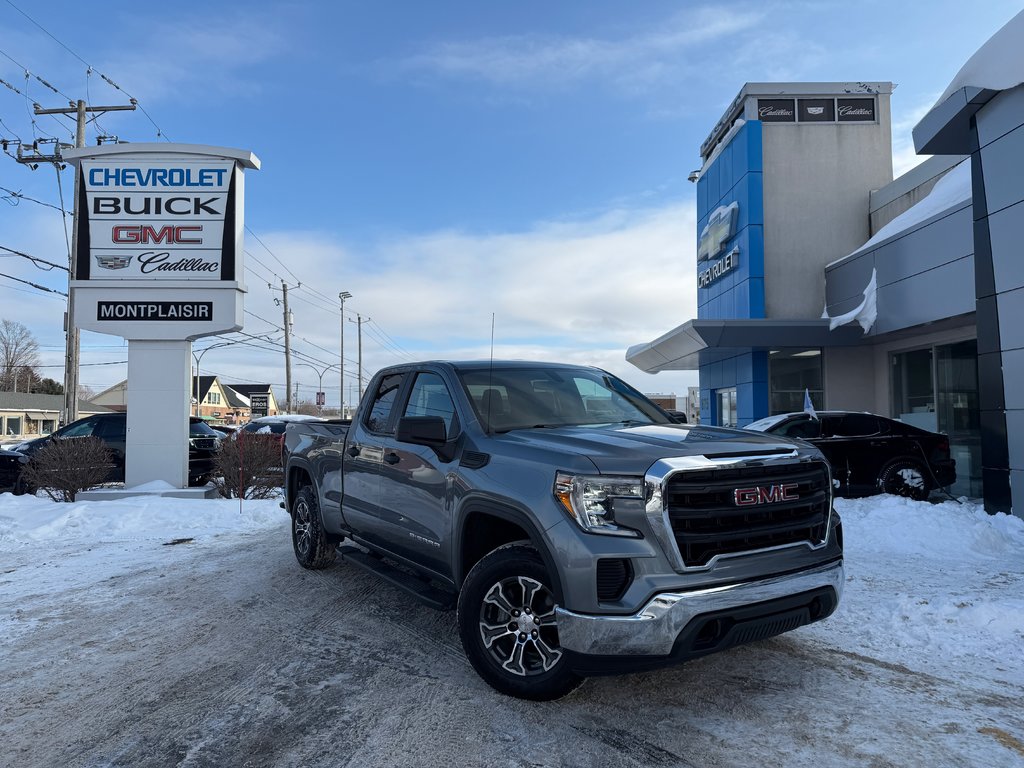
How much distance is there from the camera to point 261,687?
157 inches

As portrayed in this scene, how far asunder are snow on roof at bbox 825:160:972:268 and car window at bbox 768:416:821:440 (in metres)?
4.80

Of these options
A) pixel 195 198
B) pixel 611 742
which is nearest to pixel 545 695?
pixel 611 742

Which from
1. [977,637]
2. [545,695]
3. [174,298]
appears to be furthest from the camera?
Result: [174,298]

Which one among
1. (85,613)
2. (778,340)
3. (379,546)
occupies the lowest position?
(85,613)

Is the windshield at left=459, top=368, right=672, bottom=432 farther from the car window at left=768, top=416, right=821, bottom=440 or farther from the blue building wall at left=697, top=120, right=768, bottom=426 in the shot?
the blue building wall at left=697, top=120, right=768, bottom=426

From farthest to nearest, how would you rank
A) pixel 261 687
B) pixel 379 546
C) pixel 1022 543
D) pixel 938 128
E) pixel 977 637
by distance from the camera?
pixel 938 128
pixel 1022 543
pixel 379 546
pixel 977 637
pixel 261 687

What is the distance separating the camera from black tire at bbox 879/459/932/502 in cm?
1133

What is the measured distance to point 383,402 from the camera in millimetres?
5754

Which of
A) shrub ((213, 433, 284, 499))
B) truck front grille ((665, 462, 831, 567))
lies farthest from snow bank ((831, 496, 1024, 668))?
shrub ((213, 433, 284, 499))

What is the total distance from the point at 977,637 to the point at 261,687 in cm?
463

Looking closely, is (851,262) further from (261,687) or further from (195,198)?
(261,687)

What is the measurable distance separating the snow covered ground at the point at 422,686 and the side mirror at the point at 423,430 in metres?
1.40

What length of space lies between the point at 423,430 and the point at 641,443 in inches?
50.7

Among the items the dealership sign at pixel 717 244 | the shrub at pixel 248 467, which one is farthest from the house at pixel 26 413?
the shrub at pixel 248 467
